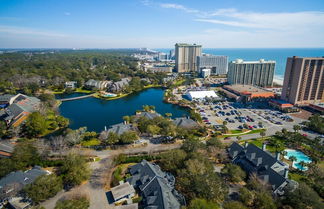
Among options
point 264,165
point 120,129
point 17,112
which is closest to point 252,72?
point 264,165

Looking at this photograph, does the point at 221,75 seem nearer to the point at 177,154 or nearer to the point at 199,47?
the point at 199,47

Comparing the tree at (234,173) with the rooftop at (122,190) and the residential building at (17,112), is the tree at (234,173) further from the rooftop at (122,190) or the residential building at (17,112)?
the residential building at (17,112)

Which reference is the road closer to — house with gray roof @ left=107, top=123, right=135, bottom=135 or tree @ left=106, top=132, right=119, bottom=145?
tree @ left=106, top=132, right=119, bottom=145

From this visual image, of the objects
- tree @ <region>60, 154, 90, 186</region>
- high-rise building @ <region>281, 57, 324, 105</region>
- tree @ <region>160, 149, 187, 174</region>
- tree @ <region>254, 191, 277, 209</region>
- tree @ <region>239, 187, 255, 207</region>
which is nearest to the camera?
tree @ <region>254, 191, 277, 209</region>

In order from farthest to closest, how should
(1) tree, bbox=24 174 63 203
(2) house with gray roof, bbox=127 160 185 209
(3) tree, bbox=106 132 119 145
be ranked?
(3) tree, bbox=106 132 119 145 → (1) tree, bbox=24 174 63 203 → (2) house with gray roof, bbox=127 160 185 209

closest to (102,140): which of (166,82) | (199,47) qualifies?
(166,82)

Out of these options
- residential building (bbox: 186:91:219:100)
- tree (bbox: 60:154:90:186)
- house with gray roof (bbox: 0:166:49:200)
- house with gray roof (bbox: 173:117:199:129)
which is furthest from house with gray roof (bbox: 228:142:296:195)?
residential building (bbox: 186:91:219:100)

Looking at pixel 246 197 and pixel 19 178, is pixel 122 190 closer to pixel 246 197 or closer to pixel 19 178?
pixel 19 178
